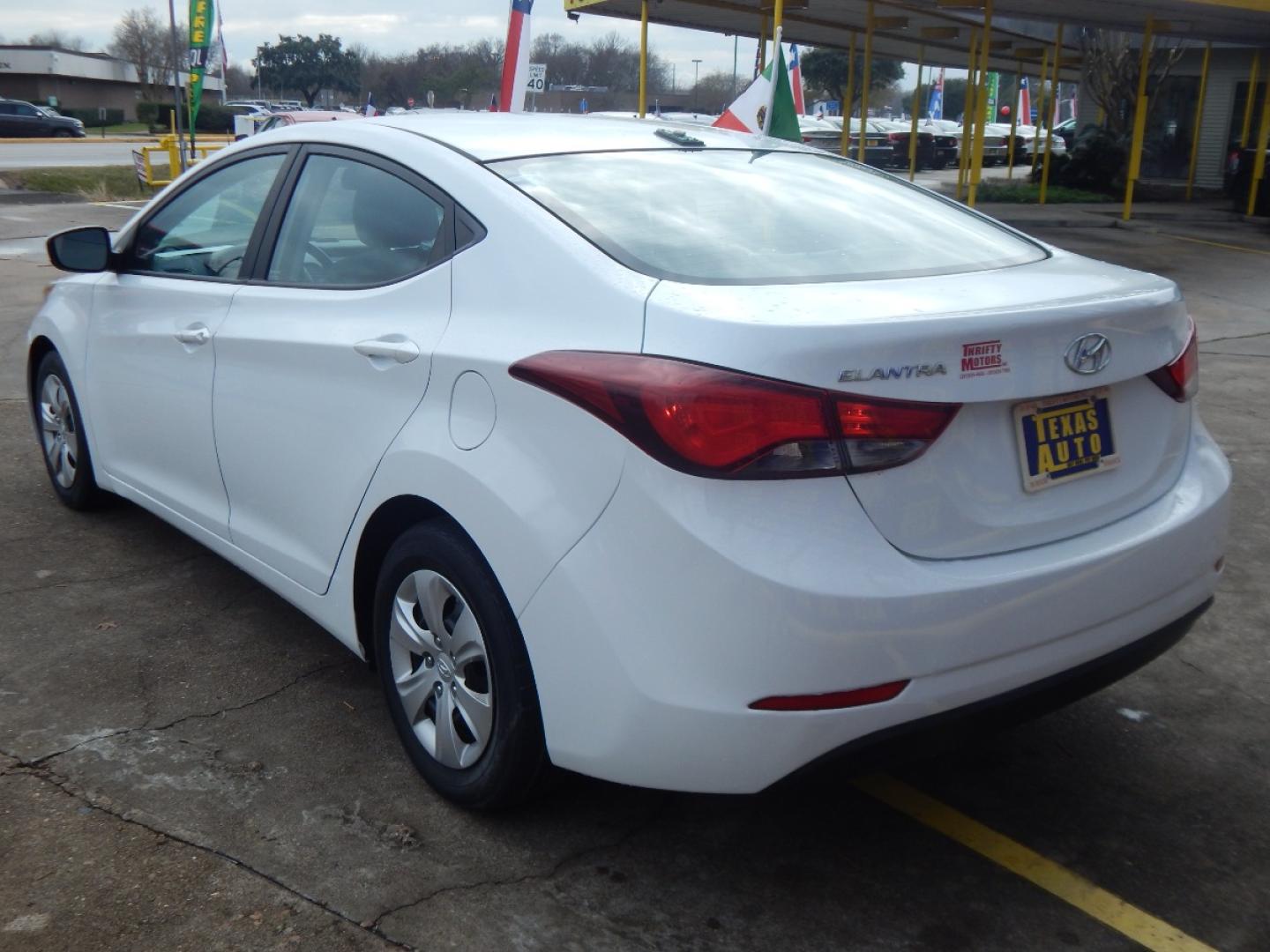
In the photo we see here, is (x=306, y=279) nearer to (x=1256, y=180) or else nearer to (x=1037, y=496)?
(x=1037, y=496)

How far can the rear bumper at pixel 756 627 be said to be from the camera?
231cm

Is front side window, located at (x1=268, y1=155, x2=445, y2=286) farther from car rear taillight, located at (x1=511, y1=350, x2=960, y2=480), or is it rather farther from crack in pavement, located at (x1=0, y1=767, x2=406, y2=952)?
crack in pavement, located at (x1=0, y1=767, x2=406, y2=952)

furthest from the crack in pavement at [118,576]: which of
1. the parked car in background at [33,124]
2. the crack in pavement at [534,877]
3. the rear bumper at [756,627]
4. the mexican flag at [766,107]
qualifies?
the parked car in background at [33,124]

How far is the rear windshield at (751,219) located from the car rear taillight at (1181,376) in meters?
0.46

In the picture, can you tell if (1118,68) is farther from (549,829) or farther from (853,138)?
(549,829)

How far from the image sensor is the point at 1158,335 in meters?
2.82

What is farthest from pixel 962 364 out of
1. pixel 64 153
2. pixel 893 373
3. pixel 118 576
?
pixel 64 153

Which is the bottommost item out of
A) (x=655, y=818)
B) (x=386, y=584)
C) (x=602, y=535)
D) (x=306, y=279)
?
(x=655, y=818)

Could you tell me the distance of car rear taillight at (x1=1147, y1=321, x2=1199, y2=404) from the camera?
9.41ft

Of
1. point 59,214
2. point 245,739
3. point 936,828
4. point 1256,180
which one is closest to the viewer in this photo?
point 936,828

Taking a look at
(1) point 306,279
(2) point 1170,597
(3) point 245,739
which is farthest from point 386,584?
(2) point 1170,597

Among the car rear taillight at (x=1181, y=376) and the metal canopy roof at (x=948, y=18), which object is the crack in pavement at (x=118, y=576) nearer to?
the car rear taillight at (x=1181, y=376)

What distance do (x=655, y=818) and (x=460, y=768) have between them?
1.63 feet

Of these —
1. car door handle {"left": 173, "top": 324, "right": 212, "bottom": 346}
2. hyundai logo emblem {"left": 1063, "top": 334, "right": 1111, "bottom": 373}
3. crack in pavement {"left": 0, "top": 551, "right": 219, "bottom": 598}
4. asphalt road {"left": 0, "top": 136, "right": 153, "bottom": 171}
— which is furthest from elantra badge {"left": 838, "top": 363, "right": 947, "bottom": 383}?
asphalt road {"left": 0, "top": 136, "right": 153, "bottom": 171}
